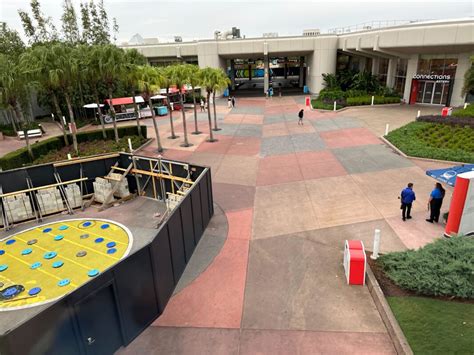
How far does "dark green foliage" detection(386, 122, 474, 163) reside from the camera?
61.2 feet

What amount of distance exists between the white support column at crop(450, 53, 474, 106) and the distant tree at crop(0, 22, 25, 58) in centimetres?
4026

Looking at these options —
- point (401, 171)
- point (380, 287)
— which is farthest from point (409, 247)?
point (401, 171)

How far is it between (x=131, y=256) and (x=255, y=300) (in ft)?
11.5

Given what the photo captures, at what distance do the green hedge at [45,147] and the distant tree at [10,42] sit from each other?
41.9 feet

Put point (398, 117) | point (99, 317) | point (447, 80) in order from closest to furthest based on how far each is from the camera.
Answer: point (99, 317) < point (398, 117) < point (447, 80)

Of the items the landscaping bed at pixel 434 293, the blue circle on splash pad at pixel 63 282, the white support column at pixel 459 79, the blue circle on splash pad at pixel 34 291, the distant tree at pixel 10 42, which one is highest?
the distant tree at pixel 10 42

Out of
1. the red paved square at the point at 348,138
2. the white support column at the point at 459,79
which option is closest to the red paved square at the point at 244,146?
the red paved square at the point at 348,138

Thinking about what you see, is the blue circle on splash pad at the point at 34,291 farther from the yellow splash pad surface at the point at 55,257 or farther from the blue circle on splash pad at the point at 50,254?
the blue circle on splash pad at the point at 50,254

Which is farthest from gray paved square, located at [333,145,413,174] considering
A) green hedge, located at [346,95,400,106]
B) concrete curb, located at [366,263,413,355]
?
green hedge, located at [346,95,400,106]

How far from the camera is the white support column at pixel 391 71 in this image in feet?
128

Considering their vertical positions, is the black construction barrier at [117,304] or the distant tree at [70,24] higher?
the distant tree at [70,24]

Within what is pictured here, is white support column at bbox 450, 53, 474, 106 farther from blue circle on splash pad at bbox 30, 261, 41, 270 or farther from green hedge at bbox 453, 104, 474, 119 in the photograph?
blue circle on splash pad at bbox 30, 261, 41, 270

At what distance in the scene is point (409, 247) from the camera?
10672 mm

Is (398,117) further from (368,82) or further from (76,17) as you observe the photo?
(76,17)
